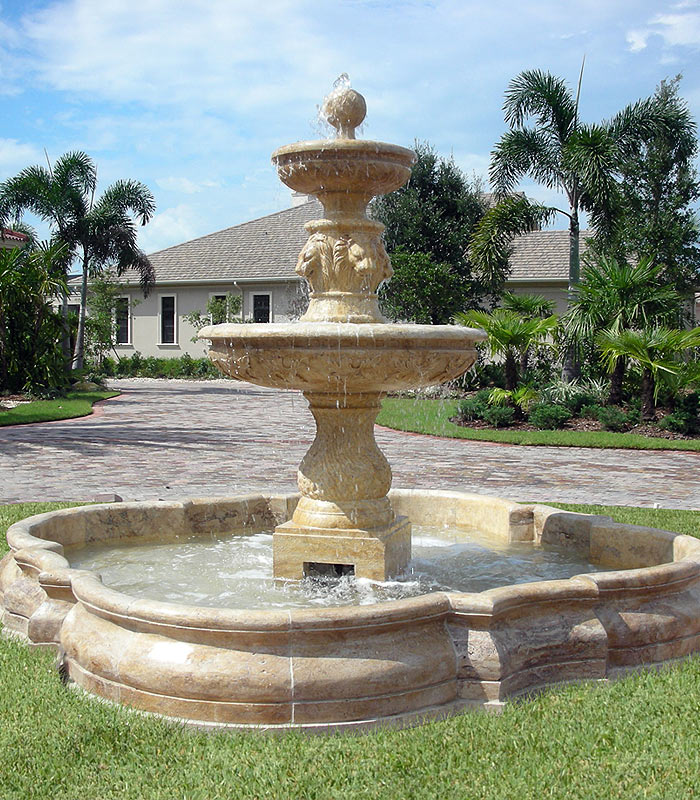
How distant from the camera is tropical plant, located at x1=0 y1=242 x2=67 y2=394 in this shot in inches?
947

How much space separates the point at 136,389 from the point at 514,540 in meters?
24.5

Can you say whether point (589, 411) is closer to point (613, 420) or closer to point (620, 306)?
point (613, 420)

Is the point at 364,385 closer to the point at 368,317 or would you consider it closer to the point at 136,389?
the point at 368,317

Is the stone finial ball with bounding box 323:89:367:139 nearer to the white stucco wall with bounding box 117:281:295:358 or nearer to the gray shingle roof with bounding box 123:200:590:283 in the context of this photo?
the gray shingle roof with bounding box 123:200:590:283

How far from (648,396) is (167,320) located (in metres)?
24.8

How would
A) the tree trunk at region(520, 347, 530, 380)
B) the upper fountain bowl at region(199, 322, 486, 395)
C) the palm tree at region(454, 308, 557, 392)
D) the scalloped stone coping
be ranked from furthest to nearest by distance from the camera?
the tree trunk at region(520, 347, 530, 380) → the palm tree at region(454, 308, 557, 392) → the upper fountain bowl at region(199, 322, 486, 395) → the scalloped stone coping

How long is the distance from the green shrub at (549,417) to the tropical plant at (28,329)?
13.2 meters

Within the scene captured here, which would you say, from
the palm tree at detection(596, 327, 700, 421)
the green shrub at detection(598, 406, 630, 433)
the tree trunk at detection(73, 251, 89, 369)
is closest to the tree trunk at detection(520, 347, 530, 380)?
the palm tree at detection(596, 327, 700, 421)

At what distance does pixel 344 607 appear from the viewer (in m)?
4.12

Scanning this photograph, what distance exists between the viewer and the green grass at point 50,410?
18562 millimetres

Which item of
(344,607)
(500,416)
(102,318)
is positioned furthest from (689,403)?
(102,318)

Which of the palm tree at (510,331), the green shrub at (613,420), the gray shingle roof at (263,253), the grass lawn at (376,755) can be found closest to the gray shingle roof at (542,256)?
the gray shingle roof at (263,253)

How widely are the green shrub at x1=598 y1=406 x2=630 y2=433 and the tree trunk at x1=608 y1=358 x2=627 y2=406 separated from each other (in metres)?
0.79

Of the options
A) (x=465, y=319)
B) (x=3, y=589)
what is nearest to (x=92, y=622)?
(x=3, y=589)
